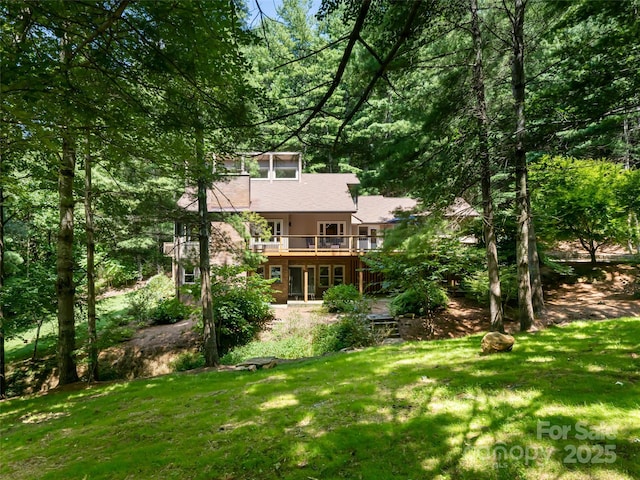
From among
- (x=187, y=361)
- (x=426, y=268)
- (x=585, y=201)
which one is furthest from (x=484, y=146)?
(x=187, y=361)

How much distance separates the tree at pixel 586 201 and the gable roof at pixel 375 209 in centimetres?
693

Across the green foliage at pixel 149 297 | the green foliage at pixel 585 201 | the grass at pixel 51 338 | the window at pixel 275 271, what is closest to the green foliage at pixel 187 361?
the grass at pixel 51 338

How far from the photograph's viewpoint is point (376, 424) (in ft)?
11.6

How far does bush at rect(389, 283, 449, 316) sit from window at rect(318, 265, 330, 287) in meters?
5.98

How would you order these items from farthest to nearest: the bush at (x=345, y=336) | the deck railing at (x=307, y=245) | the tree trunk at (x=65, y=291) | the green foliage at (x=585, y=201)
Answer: the deck railing at (x=307, y=245)
the green foliage at (x=585, y=201)
the bush at (x=345, y=336)
the tree trunk at (x=65, y=291)

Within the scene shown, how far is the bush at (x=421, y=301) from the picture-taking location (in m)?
11.5

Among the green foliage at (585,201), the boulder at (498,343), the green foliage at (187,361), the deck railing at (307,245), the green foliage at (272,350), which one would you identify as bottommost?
the green foliage at (187,361)

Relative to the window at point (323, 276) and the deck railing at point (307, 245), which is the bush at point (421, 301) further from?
the window at point (323, 276)

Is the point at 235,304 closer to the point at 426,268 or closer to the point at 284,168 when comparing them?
the point at 426,268

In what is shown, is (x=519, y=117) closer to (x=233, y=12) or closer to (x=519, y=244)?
(x=519, y=244)

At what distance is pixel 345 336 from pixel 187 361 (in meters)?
5.62

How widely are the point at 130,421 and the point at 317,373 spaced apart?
3.23 metres

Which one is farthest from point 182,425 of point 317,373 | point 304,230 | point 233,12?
point 304,230

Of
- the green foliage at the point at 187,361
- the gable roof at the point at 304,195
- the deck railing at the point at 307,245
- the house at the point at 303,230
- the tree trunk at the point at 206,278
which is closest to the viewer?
the tree trunk at the point at 206,278
